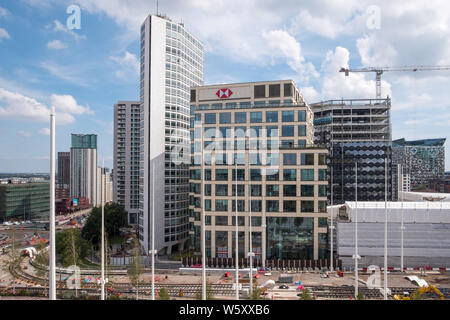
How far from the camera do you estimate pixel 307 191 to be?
111ft

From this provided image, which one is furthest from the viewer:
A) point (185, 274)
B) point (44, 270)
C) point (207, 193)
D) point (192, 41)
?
point (192, 41)

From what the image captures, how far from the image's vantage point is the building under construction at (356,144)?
224ft

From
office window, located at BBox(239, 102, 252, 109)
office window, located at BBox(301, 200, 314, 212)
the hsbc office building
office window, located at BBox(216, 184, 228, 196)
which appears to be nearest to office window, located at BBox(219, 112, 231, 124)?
the hsbc office building

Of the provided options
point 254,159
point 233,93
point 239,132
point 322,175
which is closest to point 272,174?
point 254,159

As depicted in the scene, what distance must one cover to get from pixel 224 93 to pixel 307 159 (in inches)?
606

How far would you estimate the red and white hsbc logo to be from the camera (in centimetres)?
3975

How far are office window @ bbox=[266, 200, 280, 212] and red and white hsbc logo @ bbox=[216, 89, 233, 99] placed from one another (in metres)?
16.4

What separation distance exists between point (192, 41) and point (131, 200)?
4589cm

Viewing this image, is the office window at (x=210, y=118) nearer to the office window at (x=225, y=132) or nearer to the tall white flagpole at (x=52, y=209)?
the office window at (x=225, y=132)

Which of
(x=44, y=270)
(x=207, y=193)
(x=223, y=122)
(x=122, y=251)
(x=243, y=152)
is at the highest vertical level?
(x=223, y=122)

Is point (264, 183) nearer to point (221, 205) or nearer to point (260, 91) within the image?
point (221, 205)
